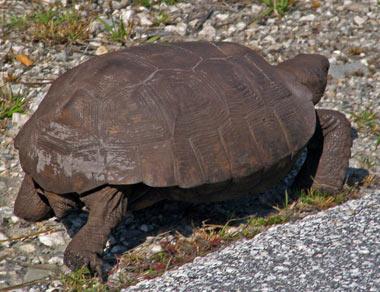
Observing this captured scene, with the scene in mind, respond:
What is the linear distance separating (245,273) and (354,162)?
1963mm

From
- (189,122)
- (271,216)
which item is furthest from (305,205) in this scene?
(189,122)

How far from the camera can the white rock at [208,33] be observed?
327 inches

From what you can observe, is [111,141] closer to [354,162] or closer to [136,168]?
[136,168]

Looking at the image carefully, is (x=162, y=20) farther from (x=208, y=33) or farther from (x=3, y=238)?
(x=3, y=238)

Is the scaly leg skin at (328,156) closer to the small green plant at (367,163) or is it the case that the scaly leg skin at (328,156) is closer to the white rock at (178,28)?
the small green plant at (367,163)

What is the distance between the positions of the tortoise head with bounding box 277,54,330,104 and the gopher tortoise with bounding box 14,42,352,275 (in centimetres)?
38

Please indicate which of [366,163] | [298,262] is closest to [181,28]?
[366,163]

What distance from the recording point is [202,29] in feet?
27.6

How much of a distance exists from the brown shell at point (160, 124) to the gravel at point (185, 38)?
556mm

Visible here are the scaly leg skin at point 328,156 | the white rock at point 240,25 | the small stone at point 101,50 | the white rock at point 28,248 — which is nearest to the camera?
the white rock at point 28,248

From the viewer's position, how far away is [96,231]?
5344 mm

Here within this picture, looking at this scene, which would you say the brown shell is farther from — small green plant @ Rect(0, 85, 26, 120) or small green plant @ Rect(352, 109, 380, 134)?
small green plant @ Rect(0, 85, 26, 120)

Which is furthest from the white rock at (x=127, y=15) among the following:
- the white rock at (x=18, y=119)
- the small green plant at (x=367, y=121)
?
the small green plant at (x=367, y=121)

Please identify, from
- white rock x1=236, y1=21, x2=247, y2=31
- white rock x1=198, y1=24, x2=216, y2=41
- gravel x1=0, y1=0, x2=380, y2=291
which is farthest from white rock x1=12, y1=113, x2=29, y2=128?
white rock x1=236, y1=21, x2=247, y2=31
